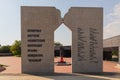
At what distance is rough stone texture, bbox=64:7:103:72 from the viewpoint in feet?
75.3

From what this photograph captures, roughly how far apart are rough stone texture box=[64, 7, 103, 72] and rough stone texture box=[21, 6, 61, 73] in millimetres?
1980

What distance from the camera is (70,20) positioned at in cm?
2308

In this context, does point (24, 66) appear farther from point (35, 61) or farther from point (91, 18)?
point (91, 18)

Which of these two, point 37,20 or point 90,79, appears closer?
point 90,79

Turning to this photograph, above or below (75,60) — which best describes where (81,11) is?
above

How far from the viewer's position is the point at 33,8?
74.7 ft

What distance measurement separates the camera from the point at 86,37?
909 inches

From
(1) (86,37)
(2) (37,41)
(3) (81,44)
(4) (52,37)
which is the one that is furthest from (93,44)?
(2) (37,41)

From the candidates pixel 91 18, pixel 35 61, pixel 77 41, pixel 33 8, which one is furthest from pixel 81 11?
pixel 35 61

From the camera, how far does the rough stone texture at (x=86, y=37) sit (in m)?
22.9

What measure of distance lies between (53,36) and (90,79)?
607 centimetres

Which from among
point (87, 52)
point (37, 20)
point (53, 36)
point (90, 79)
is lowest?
point (90, 79)

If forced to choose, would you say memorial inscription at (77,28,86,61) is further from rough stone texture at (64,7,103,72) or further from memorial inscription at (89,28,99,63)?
memorial inscription at (89,28,99,63)

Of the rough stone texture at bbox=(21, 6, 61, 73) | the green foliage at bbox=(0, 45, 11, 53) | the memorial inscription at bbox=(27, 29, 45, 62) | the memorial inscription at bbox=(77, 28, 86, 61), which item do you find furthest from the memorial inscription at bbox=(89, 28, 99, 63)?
the green foliage at bbox=(0, 45, 11, 53)
